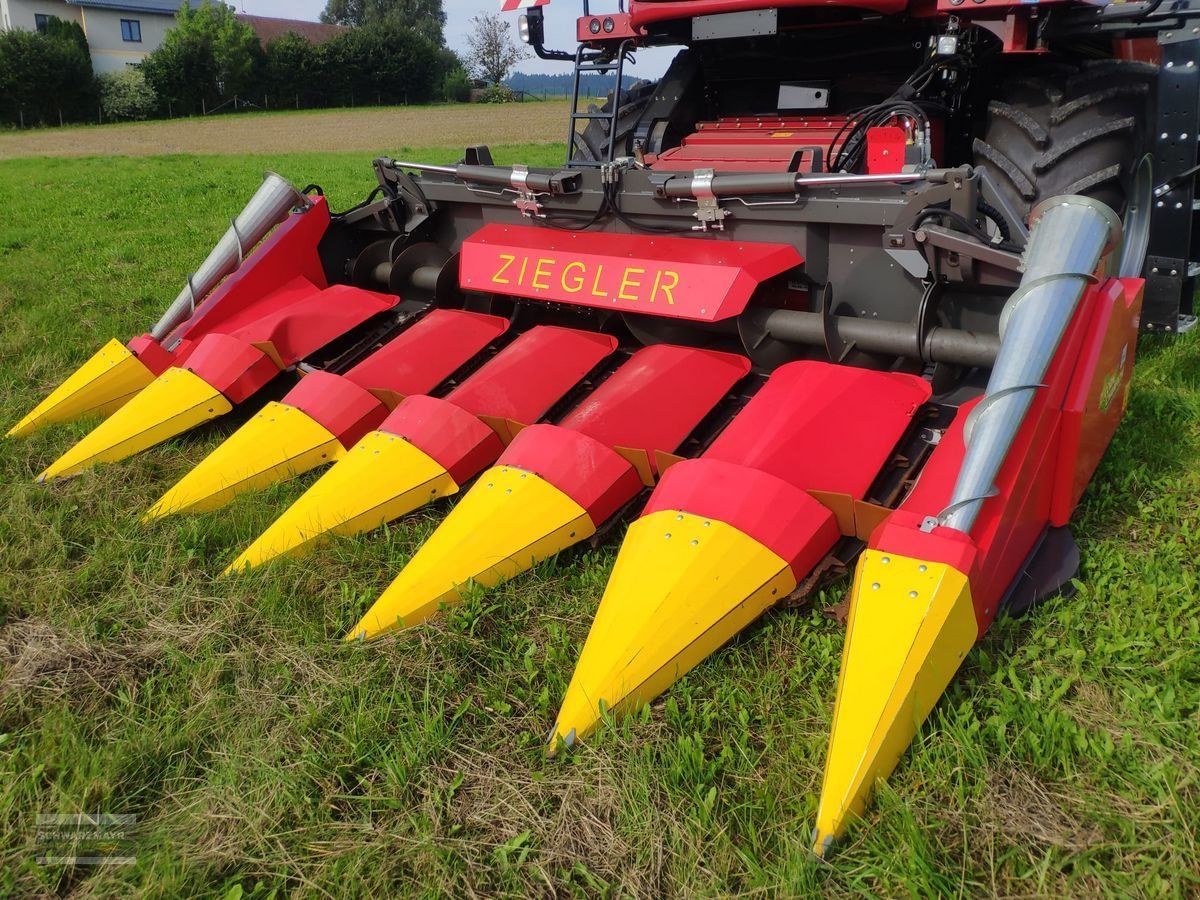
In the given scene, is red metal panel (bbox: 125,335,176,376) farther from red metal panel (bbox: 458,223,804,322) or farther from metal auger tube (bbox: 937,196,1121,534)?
metal auger tube (bbox: 937,196,1121,534)

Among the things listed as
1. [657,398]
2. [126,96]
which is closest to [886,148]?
[657,398]

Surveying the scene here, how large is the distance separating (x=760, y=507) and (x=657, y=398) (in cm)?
93

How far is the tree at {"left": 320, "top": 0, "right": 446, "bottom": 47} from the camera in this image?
7338cm

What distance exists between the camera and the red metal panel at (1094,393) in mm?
2508

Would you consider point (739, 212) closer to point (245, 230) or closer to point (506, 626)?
point (506, 626)

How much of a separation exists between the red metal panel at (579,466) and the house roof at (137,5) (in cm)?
5917

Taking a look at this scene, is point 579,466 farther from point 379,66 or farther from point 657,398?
point 379,66

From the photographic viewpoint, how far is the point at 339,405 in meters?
3.45

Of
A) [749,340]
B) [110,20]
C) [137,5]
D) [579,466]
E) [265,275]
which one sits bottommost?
[579,466]

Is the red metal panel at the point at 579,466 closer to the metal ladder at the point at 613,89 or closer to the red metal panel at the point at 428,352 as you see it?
the red metal panel at the point at 428,352

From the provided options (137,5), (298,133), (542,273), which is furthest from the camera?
(137,5)

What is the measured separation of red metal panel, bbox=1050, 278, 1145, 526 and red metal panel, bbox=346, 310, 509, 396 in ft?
7.66

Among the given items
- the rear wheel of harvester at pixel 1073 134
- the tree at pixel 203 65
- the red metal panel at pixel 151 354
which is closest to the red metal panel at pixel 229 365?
the red metal panel at pixel 151 354

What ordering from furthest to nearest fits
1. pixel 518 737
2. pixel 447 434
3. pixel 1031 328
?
1. pixel 447 434
2. pixel 1031 328
3. pixel 518 737
